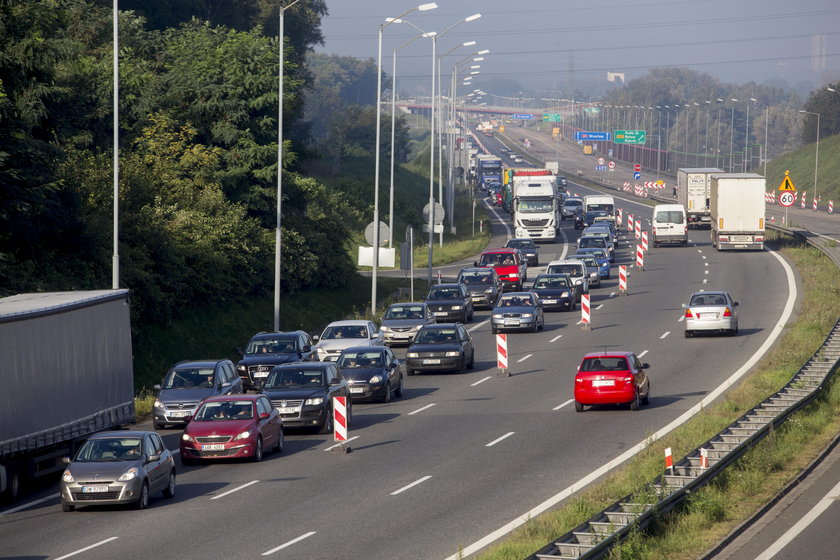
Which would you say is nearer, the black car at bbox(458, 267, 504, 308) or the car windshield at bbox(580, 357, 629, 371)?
the car windshield at bbox(580, 357, 629, 371)

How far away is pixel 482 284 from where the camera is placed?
55125mm

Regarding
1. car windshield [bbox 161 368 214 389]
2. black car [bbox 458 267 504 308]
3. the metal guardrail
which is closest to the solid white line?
car windshield [bbox 161 368 214 389]

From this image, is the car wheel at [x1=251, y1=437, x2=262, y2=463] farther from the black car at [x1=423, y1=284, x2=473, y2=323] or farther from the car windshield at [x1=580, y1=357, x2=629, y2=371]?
the black car at [x1=423, y1=284, x2=473, y2=323]

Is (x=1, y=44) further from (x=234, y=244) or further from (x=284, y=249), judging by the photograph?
(x=284, y=249)

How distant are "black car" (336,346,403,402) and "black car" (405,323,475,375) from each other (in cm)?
385

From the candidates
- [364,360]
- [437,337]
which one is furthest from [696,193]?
[364,360]

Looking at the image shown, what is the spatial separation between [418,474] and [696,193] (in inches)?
2610

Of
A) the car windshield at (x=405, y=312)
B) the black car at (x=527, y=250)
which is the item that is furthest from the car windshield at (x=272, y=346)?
the black car at (x=527, y=250)

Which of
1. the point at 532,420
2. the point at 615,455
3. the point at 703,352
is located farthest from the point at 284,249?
the point at 615,455

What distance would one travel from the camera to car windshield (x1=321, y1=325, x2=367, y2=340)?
39.5 m

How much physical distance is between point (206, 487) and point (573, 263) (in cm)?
3617

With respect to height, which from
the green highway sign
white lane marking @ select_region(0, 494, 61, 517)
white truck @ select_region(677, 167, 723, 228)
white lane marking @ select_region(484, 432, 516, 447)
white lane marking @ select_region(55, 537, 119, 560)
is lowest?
white lane marking @ select_region(0, 494, 61, 517)

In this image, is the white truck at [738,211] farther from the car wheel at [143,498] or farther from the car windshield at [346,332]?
the car wheel at [143,498]

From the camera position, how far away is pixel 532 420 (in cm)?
2948
